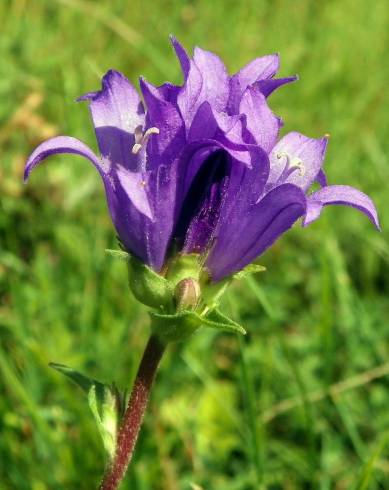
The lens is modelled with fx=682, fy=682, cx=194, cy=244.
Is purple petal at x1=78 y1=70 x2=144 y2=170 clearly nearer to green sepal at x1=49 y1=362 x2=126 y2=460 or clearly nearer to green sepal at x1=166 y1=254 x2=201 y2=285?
green sepal at x1=166 y1=254 x2=201 y2=285

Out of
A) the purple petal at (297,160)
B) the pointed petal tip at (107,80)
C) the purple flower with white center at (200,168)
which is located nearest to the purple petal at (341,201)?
the purple flower with white center at (200,168)

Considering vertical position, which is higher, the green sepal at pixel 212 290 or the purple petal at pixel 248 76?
the purple petal at pixel 248 76

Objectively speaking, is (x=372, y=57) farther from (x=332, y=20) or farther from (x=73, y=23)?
(x=73, y=23)

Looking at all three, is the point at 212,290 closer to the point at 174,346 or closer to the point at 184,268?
the point at 184,268

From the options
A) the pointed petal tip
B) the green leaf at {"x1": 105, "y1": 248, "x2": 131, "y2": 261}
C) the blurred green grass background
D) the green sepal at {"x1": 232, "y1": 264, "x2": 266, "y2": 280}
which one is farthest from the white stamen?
the blurred green grass background

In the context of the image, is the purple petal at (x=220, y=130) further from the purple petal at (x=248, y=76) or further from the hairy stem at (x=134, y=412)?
the hairy stem at (x=134, y=412)

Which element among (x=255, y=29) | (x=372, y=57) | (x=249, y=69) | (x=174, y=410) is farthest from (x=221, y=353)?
(x=372, y=57)
